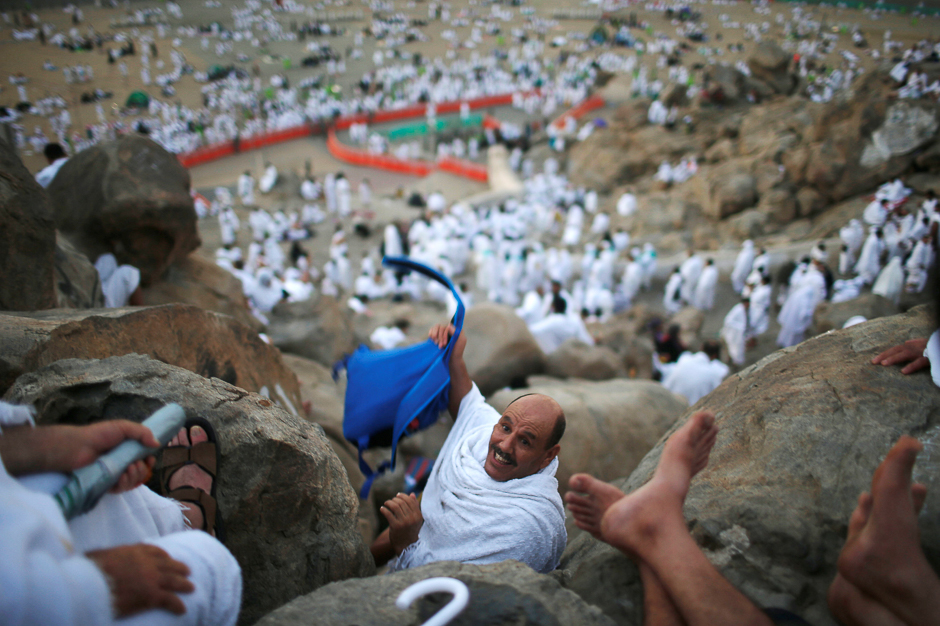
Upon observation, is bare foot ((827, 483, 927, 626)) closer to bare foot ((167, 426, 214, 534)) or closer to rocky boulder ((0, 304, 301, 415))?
bare foot ((167, 426, 214, 534))

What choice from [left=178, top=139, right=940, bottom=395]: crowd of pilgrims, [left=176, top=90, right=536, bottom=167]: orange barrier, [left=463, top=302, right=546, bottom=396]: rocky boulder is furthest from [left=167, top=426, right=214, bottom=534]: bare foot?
[left=176, top=90, right=536, bottom=167]: orange barrier

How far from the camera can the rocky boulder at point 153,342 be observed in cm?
221

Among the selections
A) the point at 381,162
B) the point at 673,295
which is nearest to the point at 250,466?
the point at 673,295

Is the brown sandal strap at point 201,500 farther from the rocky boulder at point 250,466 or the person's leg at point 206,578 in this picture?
the person's leg at point 206,578

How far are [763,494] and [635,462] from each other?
211 centimetres

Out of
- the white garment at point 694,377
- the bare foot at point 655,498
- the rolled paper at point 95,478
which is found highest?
the rolled paper at point 95,478

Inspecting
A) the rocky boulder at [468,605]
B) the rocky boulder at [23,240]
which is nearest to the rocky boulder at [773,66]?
the rocky boulder at [23,240]

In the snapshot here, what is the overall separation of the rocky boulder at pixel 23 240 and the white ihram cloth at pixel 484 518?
2.80 metres

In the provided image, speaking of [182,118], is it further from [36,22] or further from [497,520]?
[497,520]

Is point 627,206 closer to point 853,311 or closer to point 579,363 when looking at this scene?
point 853,311

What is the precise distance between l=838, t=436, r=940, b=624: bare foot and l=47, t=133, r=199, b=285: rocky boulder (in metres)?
5.47

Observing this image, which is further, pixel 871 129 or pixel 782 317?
pixel 871 129

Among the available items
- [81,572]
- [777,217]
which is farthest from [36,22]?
[777,217]

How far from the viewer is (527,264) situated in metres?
11.9
